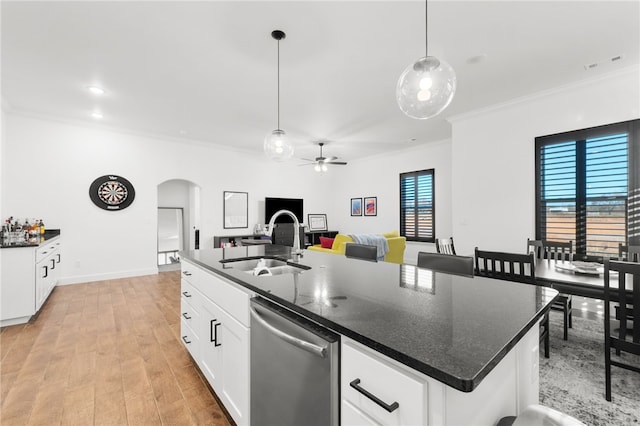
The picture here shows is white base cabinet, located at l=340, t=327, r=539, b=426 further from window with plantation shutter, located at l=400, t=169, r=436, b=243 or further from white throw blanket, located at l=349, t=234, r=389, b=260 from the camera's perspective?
window with plantation shutter, located at l=400, t=169, r=436, b=243

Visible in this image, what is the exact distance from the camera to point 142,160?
5520 mm

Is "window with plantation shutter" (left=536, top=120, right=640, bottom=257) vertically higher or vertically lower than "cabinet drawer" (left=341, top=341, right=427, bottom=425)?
higher

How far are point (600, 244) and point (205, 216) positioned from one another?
6.67 meters

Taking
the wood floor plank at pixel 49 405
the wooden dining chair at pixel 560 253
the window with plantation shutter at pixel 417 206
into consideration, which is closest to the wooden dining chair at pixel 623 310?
the wooden dining chair at pixel 560 253

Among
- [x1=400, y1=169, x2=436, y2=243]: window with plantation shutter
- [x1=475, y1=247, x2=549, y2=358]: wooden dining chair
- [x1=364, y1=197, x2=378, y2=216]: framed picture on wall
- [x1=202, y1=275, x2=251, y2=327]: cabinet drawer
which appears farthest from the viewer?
[x1=364, y1=197, x2=378, y2=216]: framed picture on wall

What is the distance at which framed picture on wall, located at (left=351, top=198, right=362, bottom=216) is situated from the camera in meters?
8.18

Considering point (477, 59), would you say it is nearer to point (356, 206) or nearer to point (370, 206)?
point (370, 206)

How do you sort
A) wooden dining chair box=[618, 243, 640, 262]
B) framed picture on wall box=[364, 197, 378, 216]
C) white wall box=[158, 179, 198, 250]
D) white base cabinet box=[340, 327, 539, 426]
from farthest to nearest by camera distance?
framed picture on wall box=[364, 197, 378, 216], white wall box=[158, 179, 198, 250], wooden dining chair box=[618, 243, 640, 262], white base cabinet box=[340, 327, 539, 426]

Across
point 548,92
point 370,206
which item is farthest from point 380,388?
point 370,206

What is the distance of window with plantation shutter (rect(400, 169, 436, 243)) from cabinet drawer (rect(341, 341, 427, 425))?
621cm

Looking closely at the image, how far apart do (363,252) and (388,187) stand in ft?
17.5

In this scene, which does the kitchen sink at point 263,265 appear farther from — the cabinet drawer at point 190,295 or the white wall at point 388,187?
the white wall at point 388,187

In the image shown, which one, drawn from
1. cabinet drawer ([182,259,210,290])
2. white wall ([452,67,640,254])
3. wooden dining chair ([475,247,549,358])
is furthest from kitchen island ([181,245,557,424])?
white wall ([452,67,640,254])

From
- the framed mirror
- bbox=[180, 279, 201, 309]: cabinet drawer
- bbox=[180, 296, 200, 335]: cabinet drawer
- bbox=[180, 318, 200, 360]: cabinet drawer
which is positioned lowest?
bbox=[180, 318, 200, 360]: cabinet drawer
